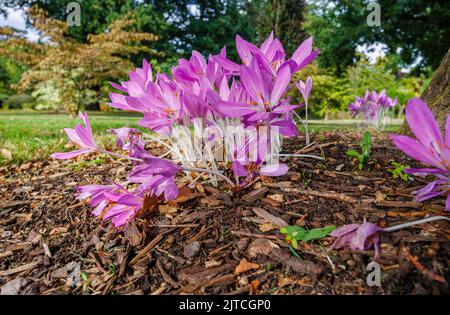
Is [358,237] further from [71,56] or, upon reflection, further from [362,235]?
[71,56]

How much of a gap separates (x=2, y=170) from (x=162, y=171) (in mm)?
2262

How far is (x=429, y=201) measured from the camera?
1.20 meters

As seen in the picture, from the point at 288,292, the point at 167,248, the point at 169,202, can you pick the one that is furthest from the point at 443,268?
the point at 169,202

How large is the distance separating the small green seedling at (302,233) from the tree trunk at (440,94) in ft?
4.43

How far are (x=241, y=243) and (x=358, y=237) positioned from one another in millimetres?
390

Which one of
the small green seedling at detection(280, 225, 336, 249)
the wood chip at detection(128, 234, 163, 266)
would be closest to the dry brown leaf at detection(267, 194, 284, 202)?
the small green seedling at detection(280, 225, 336, 249)

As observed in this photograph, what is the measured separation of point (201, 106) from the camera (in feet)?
3.71

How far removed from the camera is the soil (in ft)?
2.99

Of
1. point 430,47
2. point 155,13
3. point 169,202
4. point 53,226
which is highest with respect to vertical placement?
point 155,13

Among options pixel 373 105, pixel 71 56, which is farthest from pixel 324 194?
pixel 71 56

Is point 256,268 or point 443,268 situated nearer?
point 443,268
